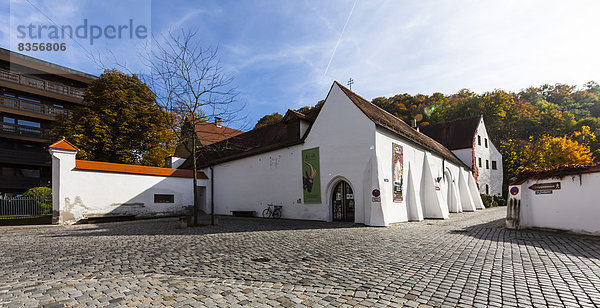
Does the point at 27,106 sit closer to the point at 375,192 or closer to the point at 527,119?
the point at 375,192

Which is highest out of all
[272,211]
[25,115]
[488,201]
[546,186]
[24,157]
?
[25,115]

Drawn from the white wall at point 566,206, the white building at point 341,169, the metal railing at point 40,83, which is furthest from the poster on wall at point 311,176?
the metal railing at point 40,83

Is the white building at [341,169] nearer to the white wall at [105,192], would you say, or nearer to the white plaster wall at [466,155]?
the white wall at [105,192]

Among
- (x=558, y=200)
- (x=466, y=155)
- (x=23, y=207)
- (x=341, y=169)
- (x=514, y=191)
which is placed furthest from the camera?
(x=466, y=155)

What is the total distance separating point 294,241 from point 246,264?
10.4 ft

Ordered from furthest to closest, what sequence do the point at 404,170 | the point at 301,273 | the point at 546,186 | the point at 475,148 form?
the point at 475,148 < the point at 404,170 < the point at 546,186 < the point at 301,273

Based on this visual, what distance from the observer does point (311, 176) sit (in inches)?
658

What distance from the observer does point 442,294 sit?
4133mm

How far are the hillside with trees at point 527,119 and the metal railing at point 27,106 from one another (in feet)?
144

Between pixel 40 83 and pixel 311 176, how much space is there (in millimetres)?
32036

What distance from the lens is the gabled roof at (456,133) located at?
31844 mm

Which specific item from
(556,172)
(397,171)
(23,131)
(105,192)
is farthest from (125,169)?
(556,172)

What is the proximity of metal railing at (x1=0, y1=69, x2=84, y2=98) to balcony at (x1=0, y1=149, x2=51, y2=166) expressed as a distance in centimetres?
692

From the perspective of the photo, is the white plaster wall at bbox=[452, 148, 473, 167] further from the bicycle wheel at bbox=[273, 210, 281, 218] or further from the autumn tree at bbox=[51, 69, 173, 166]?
the autumn tree at bbox=[51, 69, 173, 166]
